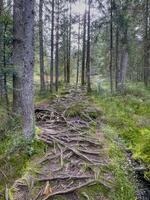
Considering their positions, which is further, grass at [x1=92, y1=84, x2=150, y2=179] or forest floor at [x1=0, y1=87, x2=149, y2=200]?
grass at [x1=92, y1=84, x2=150, y2=179]

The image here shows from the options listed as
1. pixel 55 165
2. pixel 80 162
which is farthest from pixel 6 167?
pixel 80 162

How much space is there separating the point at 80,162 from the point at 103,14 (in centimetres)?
1458

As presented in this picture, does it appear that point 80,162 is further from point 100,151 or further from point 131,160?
point 131,160

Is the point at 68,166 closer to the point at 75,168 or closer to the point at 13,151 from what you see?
the point at 75,168

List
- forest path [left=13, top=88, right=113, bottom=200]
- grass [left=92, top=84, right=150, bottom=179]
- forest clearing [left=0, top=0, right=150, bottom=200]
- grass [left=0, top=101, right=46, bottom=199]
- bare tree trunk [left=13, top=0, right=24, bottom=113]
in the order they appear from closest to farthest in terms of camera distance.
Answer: forest path [left=13, top=88, right=113, bottom=200] < forest clearing [left=0, top=0, right=150, bottom=200] < grass [left=0, top=101, right=46, bottom=199] < grass [left=92, top=84, right=150, bottom=179] < bare tree trunk [left=13, top=0, right=24, bottom=113]

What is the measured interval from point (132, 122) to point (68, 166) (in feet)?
14.9

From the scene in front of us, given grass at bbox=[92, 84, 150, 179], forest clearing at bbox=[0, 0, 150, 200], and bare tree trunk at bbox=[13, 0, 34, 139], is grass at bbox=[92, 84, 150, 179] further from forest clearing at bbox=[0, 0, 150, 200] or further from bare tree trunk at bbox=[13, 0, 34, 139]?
bare tree trunk at bbox=[13, 0, 34, 139]

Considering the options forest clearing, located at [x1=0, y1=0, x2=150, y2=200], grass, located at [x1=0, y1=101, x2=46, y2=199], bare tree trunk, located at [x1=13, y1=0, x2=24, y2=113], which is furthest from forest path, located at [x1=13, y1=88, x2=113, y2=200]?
bare tree trunk, located at [x1=13, y1=0, x2=24, y2=113]

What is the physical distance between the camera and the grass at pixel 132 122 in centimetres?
800

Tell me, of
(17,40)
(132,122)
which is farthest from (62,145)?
(17,40)

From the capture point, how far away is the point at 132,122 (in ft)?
34.9

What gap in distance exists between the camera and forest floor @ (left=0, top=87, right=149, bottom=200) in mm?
5770

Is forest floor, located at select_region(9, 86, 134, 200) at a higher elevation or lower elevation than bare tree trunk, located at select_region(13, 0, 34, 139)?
lower

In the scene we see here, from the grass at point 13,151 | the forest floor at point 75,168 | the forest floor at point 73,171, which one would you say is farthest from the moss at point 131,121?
the grass at point 13,151
